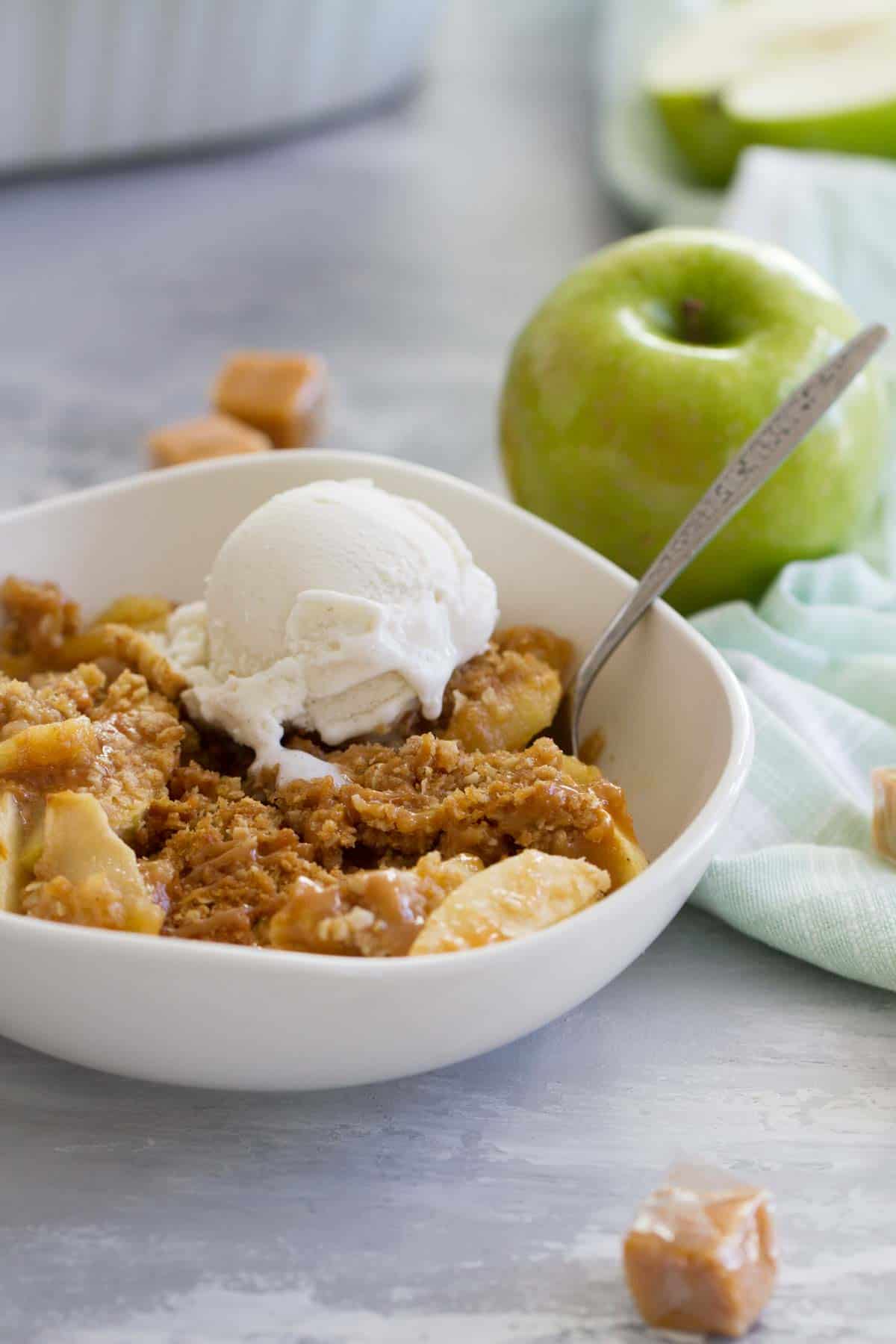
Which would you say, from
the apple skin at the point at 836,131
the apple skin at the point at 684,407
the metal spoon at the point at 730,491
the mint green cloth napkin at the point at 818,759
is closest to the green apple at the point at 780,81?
the apple skin at the point at 836,131

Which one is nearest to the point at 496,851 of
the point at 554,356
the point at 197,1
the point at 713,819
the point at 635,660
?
the point at 713,819

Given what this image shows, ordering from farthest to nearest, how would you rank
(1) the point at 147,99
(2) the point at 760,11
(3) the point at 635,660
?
(2) the point at 760,11
(1) the point at 147,99
(3) the point at 635,660

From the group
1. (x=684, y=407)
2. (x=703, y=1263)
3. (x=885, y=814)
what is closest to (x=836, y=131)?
(x=684, y=407)

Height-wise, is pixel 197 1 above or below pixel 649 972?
above

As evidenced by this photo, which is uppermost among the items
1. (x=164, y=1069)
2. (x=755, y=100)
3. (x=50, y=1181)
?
(x=755, y=100)

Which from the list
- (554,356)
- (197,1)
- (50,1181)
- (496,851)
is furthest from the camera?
(197,1)

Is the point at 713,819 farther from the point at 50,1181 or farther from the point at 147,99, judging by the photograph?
the point at 147,99

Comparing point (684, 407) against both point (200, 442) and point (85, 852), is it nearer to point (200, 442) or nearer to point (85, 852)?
point (200, 442)
